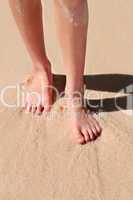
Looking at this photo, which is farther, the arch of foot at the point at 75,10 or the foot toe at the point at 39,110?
the foot toe at the point at 39,110

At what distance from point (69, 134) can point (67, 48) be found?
39 centimetres

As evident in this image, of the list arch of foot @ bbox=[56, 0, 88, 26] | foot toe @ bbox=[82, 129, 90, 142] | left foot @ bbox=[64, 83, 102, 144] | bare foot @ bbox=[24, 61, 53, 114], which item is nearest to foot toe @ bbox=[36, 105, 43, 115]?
bare foot @ bbox=[24, 61, 53, 114]

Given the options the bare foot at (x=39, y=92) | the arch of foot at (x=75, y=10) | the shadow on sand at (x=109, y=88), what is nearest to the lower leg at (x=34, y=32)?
the bare foot at (x=39, y=92)

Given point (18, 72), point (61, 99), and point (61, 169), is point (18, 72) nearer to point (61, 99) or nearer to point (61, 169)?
point (61, 99)

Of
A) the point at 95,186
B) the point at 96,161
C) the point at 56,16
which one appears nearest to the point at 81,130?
the point at 96,161

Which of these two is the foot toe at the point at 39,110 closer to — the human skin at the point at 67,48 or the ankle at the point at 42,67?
the human skin at the point at 67,48

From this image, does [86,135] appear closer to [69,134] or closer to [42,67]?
[69,134]

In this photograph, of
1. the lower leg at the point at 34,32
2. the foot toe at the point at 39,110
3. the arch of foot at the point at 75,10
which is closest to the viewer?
the arch of foot at the point at 75,10

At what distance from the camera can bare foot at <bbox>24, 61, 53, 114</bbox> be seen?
2.13 m

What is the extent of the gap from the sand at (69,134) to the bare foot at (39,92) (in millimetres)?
43

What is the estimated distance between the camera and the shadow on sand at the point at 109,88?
213 cm

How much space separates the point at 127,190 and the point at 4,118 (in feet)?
2.24

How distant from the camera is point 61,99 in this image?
2.16 meters

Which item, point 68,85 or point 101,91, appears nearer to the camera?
point 68,85
